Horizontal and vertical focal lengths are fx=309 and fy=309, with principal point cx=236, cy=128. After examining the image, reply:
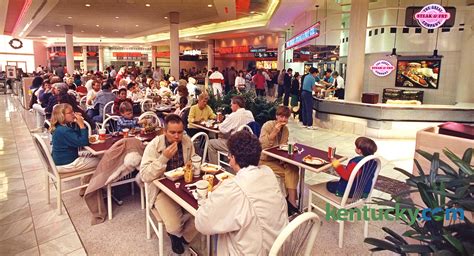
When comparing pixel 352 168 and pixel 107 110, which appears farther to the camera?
pixel 107 110

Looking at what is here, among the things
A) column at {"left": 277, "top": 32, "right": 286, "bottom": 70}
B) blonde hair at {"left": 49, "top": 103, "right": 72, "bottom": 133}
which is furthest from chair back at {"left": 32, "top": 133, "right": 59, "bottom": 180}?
column at {"left": 277, "top": 32, "right": 286, "bottom": 70}

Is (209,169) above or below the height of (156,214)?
above

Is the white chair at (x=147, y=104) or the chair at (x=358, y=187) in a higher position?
the white chair at (x=147, y=104)

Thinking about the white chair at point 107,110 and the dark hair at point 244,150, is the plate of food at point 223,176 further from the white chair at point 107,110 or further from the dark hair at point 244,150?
the white chair at point 107,110

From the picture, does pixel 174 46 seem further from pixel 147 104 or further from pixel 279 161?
pixel 279 161

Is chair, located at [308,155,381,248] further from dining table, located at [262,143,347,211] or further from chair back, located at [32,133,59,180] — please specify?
chair back, located at [32,133,59,180]

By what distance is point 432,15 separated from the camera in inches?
265

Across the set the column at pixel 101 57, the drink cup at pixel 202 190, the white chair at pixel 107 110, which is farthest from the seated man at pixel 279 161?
the column at pixel 101 57

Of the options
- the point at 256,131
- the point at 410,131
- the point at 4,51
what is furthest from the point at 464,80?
the point at 4,51

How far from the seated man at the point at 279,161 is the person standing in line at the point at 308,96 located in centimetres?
472

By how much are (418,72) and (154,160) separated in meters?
10.0

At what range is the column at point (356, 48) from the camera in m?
7.49

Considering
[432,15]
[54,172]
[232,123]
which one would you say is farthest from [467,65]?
[54,172]

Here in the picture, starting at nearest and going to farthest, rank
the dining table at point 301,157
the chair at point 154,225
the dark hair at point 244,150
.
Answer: the dark hair at point 244,150 → the chair at point 154,225 → the dining table at point 301,157
